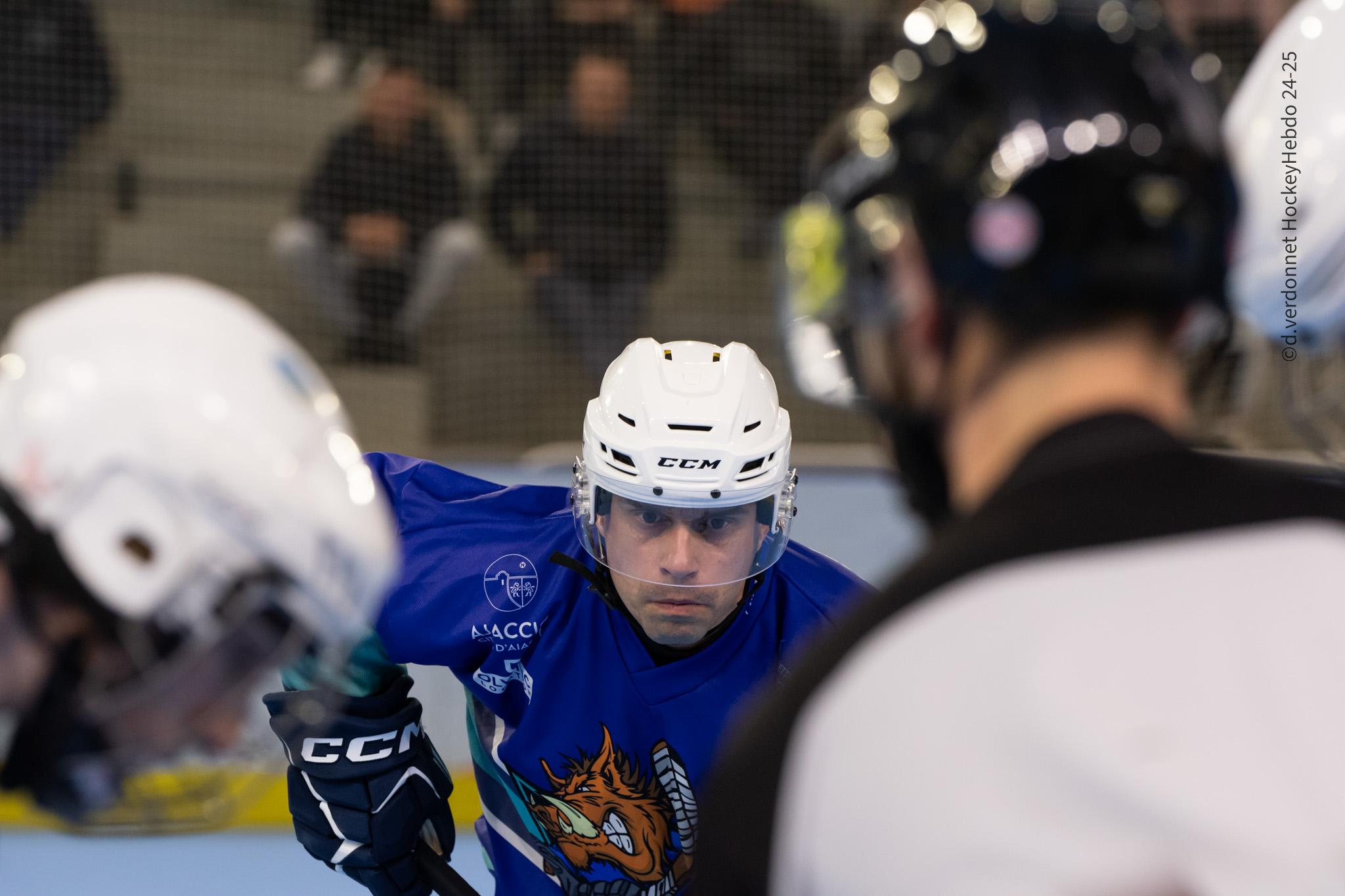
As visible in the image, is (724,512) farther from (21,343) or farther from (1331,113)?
(21,343)

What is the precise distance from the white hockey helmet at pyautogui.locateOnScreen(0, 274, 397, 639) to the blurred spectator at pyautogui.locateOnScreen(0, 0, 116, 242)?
14.0ft

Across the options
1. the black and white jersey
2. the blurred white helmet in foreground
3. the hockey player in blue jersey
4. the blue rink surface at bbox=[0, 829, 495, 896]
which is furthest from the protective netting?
the black and white jersey

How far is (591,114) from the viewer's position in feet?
16.5

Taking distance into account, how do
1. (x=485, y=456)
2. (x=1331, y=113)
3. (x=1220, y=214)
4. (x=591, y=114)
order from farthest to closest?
(x=591, y=114), (x=485, y=456), (x=1331, y=113), (x=1220, y=214)

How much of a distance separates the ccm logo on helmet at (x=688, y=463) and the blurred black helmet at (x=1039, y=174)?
124cm

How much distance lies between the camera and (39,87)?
200 inches

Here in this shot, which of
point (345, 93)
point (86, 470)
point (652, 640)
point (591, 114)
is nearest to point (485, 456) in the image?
point (591, 114)

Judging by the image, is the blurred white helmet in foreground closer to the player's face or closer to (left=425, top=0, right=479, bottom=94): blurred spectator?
the player's face

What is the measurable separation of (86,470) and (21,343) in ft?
0.54

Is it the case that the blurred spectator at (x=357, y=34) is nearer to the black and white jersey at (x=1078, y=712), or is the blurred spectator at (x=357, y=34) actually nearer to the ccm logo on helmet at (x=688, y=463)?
the ccm logo on helmet at (x=688, y=463)

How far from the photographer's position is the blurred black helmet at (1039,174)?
3.46ft

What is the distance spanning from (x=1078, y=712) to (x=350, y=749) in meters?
1.90

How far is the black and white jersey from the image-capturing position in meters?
0.92

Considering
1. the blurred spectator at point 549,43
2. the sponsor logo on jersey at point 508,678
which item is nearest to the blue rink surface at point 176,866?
the sponsor logo on jersey at point 508,678
